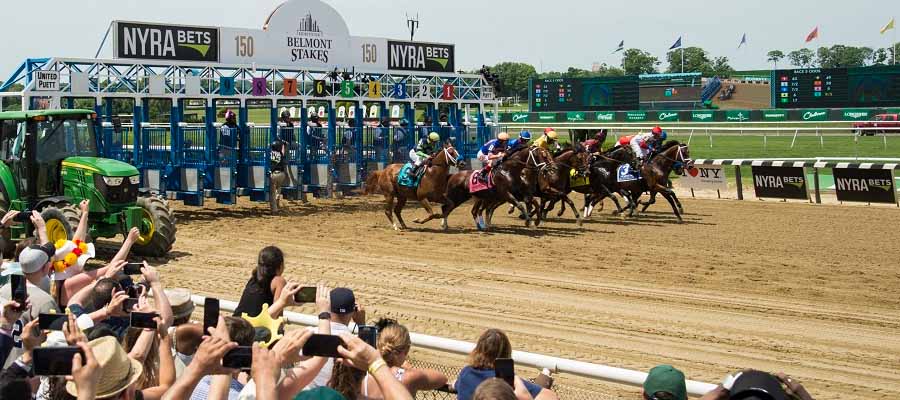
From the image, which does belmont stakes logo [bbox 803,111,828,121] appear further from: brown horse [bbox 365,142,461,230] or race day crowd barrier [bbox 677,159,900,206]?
brown horse [bbox 365,142,461,230]

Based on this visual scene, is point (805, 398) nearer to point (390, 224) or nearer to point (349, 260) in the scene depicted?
point (349, 260)

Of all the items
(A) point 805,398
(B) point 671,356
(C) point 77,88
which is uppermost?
(C) point 77,88

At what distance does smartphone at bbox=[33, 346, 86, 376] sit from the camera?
318 centimetres

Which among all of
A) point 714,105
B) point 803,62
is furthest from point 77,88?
point 803,62

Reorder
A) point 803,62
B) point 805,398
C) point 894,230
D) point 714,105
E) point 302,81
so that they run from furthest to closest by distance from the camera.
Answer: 1. point 803,62
2. point 714,105
3. point 302,81
4. point 894,230
5. point 805,398

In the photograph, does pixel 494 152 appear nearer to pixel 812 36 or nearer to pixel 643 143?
pixel 643 143

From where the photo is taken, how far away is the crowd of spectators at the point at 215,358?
334 centimetres

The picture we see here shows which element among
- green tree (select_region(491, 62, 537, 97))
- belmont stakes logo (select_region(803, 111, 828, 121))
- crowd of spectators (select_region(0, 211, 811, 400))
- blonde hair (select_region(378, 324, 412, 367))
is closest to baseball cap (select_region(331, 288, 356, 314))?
crowd of spectators (select_region(0, 211, 811, 400))

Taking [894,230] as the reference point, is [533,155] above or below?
above

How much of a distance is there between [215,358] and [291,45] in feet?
64.5

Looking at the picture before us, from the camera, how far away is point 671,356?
348 inches

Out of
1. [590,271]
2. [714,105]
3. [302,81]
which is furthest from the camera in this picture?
[714,105]

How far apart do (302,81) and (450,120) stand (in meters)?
4.91

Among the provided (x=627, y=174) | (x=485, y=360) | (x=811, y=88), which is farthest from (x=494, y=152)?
(x=811, y=88)
